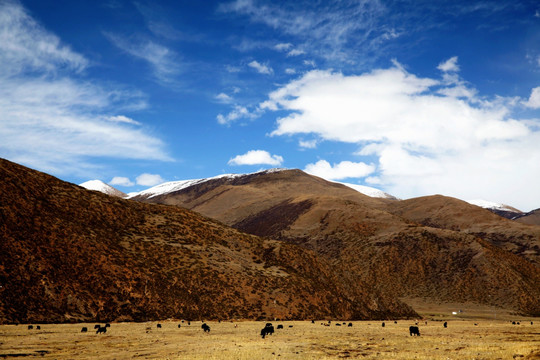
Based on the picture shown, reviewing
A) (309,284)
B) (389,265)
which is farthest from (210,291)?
(389,265)

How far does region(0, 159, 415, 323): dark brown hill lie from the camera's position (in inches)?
2116

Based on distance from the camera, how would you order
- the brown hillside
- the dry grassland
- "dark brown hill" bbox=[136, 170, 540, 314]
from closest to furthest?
the dry grassland → "dark brown hill" bbox=[136, 170, 540, 314] → the brown hillside

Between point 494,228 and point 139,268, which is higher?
point 494,228

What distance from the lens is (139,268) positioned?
65.5 metres

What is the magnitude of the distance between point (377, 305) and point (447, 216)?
411 ft

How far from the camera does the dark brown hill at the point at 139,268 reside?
53750mm

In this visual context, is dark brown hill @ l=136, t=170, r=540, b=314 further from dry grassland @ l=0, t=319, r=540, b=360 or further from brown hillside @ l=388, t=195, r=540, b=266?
dry grassland @ l=0, t=319, r=540, b=360

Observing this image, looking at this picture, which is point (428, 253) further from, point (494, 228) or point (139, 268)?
point (139, 268)

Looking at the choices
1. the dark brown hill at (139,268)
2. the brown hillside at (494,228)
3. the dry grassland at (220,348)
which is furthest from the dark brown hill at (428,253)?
the dry grassland at (220,348)

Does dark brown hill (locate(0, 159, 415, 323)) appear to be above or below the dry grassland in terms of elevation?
above

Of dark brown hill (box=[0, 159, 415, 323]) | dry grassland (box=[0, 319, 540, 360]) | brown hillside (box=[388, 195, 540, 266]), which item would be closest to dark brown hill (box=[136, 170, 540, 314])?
brown hillside (box=[388, 195, 540, 266])

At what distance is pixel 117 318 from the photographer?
5591 centimetres

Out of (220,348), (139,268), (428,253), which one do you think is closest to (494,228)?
(428,253)

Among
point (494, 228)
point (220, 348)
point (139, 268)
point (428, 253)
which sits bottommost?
point (220, 348)
